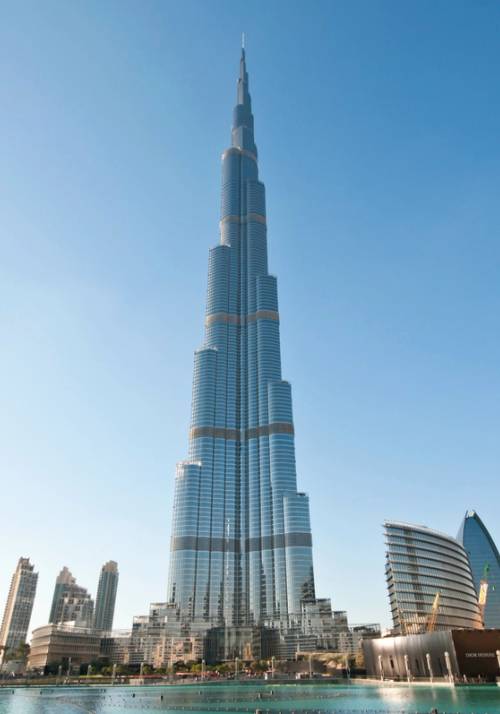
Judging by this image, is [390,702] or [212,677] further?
[212,677]

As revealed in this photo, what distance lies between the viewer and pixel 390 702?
79250 mm

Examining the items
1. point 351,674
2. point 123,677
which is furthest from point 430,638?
point 123,677

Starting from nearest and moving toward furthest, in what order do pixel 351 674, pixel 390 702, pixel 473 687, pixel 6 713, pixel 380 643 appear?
1. pixel 390 702
2. pixel 6 713
3. pixel 473 687
4. pixel 380 643
5. pixel 351 674

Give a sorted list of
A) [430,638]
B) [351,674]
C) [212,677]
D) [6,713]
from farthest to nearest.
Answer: [212,677]
[351,674]
[430,638]
[6,713]

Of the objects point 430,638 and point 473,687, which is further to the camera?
point 430,638

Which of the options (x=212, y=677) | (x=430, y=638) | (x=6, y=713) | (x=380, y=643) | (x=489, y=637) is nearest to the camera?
(x=6, y=713)

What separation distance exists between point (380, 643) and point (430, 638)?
2640cm

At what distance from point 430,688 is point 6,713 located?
75985 mm

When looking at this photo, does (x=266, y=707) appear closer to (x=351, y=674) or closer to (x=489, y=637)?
(x=489, y=637)

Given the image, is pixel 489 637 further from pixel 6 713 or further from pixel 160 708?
pixel 6 713

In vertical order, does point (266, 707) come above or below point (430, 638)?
below

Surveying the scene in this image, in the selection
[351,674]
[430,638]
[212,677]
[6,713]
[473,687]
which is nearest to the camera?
[6,713]

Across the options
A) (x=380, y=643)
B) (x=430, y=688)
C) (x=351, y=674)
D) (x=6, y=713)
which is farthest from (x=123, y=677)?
(x=430, y=688)

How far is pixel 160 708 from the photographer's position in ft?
286
